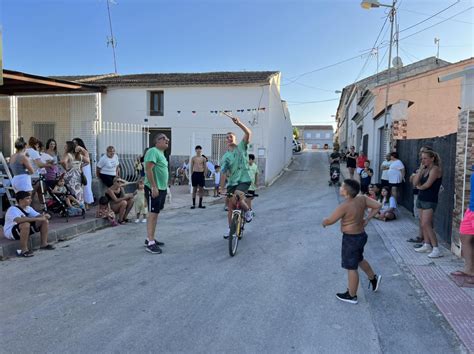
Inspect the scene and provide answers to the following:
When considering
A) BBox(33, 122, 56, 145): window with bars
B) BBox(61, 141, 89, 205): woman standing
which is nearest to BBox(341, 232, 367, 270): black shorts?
BBox(61, 141, 89, 205): woman standing

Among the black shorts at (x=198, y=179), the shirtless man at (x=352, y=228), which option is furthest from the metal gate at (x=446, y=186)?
the black shorts at (x=198, y=179)

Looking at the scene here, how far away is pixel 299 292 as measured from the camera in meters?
4.53

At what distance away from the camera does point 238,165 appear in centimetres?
656

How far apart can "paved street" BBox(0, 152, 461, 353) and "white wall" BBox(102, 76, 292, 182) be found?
1137 cm

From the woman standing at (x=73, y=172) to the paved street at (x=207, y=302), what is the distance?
5.10ft

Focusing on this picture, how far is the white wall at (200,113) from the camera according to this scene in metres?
17.8

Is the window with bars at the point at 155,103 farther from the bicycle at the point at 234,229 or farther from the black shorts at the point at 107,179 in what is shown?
the bicycle at the point at 234,229

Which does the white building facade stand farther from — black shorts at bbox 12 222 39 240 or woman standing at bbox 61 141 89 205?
black shorts at bbox 12 222 39 240

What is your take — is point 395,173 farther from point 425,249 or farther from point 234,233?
point 234,233

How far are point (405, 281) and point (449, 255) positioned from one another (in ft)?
5.02

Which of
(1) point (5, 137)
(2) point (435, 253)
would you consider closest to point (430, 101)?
(2) point (435, 253)

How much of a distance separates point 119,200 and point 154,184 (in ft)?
8.16

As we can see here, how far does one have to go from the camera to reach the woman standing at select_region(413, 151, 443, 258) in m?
5.93

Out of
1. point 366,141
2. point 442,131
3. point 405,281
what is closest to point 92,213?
point 405,281
